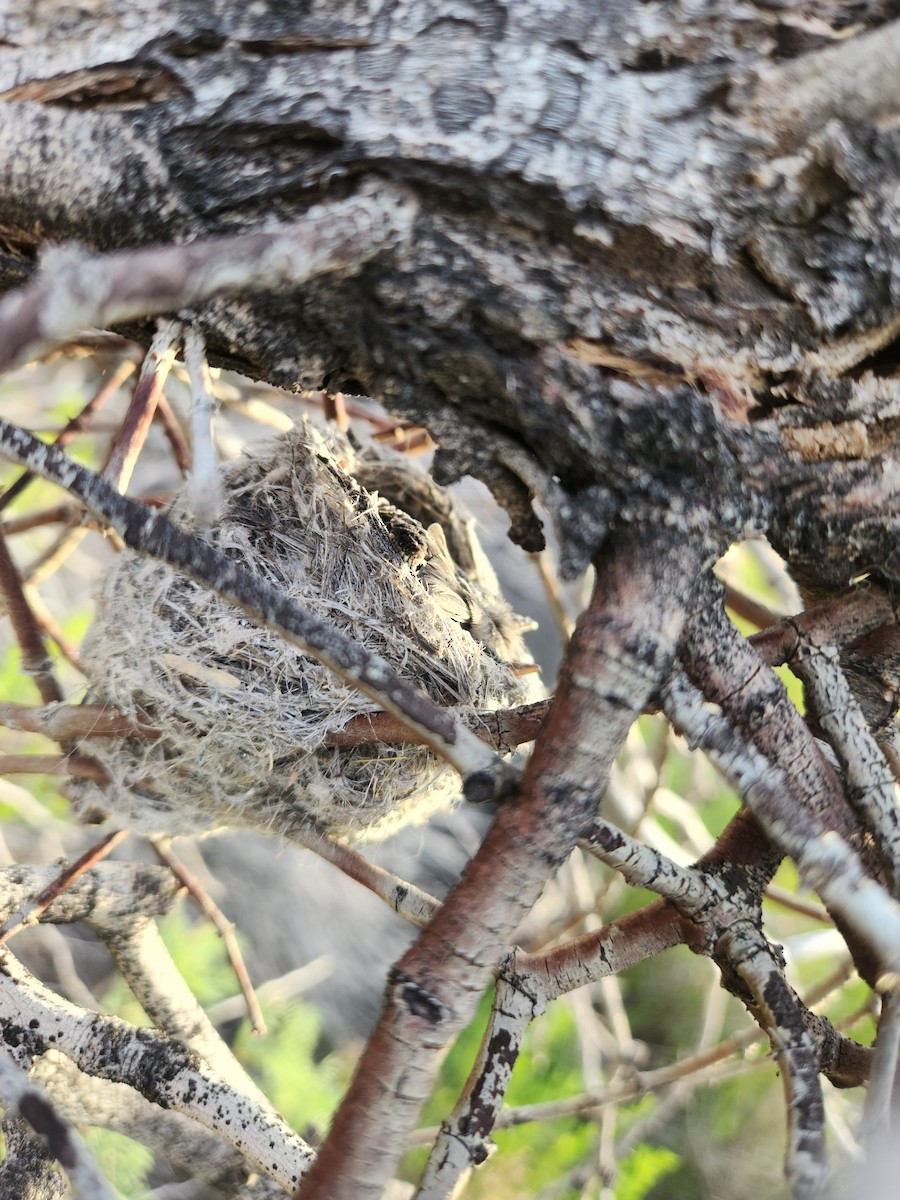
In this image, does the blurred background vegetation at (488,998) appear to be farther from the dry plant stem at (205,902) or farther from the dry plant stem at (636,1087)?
the dry plant stem at (205,902)

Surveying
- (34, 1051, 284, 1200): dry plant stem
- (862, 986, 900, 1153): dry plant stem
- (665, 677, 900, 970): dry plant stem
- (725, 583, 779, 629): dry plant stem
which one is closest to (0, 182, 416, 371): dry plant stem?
(665, 677, 900, 970): dry plant stem

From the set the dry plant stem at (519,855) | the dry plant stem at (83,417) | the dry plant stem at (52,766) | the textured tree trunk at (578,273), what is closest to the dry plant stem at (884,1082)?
the textured tree trunk at (578,273)

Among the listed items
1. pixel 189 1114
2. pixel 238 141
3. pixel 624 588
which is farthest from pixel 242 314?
pixel 189 1114

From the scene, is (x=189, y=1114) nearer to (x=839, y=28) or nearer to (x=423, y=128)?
(x=423, y=128)

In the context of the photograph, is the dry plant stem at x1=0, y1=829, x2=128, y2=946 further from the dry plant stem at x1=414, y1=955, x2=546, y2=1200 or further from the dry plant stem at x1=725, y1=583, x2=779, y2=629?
the dry plant stem at x1=725, y1=583, x2=779, y2=629

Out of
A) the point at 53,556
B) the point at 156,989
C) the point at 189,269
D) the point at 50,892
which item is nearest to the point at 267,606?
the point at 189,269
